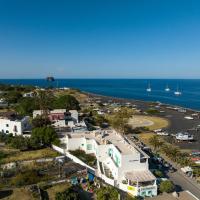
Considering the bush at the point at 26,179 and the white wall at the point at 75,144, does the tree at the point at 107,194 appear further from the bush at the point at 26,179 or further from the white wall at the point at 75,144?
the white wall at the point at 75,144

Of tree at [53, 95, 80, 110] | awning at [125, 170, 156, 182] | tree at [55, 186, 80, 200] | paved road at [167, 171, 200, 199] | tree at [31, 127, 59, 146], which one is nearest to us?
tree at [55, 186, 80, 200]

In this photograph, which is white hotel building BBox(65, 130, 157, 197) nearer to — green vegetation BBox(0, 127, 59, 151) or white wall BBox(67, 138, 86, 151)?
white wall BBox(67, 138, 86, 151)

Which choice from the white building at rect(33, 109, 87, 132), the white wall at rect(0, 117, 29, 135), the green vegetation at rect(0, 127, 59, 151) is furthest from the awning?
the white wall at rect(0, 117, 29, 135)

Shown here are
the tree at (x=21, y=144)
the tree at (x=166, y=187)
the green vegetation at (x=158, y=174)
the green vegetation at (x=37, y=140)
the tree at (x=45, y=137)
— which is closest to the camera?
the tree at (x=166, y=187)

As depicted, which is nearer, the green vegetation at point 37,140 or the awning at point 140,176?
the awning at point 140,176

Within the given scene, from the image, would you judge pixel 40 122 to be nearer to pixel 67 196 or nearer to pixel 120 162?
pixel 120 162

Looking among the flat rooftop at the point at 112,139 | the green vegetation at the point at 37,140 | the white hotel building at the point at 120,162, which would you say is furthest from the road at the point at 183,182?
the green vegetation at the point at 37,140

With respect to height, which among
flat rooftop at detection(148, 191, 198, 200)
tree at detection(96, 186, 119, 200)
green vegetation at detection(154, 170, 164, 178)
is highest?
tree at detection(96, 186, 119, 200)
